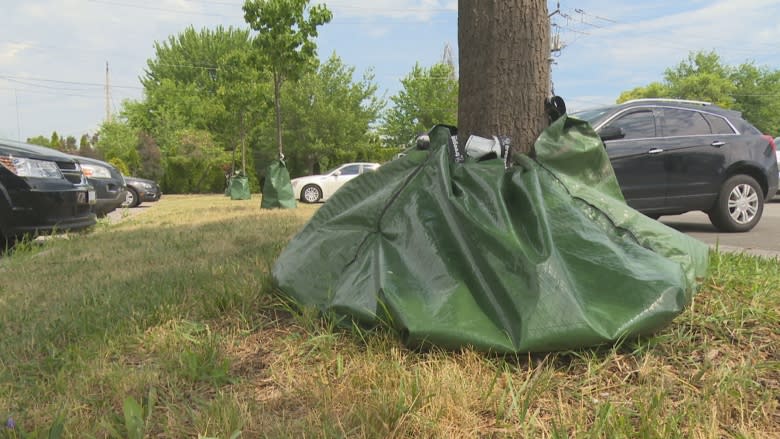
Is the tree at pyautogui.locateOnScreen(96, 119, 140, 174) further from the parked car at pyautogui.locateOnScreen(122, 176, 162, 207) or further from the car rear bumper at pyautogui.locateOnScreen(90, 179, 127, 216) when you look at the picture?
the car rear bumper at pyautogui.locateOnScreen(90, 179, 127, 216)

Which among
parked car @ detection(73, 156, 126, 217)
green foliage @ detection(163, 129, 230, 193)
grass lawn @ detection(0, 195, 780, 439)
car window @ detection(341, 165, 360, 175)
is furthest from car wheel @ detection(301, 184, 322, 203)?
green foliage @ detection(163, 129, 230, 193)

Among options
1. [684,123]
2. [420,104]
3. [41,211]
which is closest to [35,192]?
[41,211]

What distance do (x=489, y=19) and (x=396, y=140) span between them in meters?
37.6

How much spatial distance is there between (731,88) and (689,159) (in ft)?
191

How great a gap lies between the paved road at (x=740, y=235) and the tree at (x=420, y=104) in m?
29.6

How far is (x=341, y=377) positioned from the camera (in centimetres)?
168

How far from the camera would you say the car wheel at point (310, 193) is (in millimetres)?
16234

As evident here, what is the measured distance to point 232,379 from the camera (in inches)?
68.2

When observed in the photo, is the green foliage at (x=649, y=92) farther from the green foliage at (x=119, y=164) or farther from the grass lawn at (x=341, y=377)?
the grass lawn at (x=341, y=377)

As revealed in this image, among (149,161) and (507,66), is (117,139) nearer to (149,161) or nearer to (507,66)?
(149,161)

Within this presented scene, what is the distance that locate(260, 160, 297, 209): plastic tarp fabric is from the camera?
10.5m

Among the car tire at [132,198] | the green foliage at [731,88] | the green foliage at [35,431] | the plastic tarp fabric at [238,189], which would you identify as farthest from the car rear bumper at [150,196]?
the green foliage at [731,88]

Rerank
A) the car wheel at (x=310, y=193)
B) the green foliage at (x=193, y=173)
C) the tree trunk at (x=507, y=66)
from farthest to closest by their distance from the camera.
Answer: the green foliage at (x=193, y=173) → the car wheel at (x=310, y=193) → the tree trunk at (x=507, y=66)

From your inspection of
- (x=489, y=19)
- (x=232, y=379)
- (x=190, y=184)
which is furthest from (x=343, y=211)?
(x=190, y=184)
